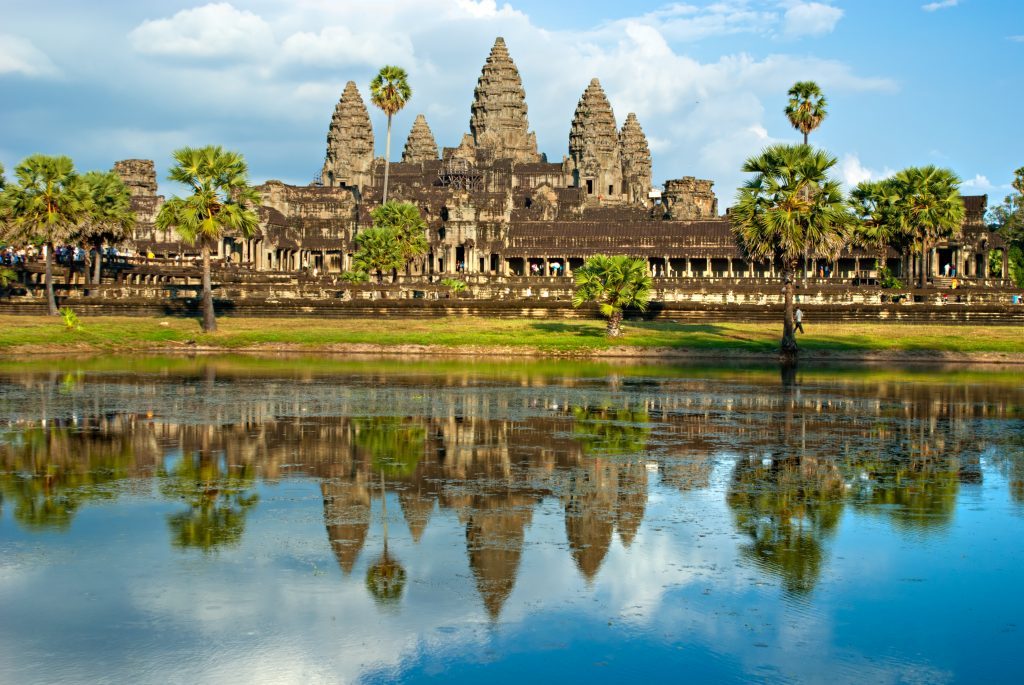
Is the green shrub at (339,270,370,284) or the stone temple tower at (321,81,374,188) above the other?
the stone temple tower at (321,81,374,188)

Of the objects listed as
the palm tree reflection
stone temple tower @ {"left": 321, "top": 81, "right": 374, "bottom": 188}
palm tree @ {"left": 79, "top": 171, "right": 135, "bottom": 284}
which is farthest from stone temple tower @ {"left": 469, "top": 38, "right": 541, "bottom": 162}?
the palm tree reflection

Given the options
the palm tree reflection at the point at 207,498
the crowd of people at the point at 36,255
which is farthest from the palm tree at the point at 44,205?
the palm tree reflection at the point at 207,498

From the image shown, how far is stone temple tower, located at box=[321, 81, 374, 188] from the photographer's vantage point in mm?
135500

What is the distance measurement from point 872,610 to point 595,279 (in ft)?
126

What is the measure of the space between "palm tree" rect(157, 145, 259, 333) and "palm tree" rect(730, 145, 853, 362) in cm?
2056

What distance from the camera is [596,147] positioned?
132000 mm

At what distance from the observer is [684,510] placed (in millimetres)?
14367

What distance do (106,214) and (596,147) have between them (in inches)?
3088

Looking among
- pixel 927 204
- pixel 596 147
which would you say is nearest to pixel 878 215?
pixel 927 204

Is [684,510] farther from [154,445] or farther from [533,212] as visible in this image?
[533,212]

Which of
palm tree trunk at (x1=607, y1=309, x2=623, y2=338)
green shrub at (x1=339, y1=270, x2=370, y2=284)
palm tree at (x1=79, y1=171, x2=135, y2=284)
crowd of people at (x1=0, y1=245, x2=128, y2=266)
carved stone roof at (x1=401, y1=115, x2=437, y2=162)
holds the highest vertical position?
carved stone roof at (x1=401, y1=115, x2=437, y2=162)

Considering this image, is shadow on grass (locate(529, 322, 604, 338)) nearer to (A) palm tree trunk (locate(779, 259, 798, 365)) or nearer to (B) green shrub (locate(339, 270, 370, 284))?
(A) palm tree trunk (locate(779, 259, 798, 365))

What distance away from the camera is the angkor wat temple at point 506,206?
301 ft

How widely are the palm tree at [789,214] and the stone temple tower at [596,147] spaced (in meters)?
83.0
